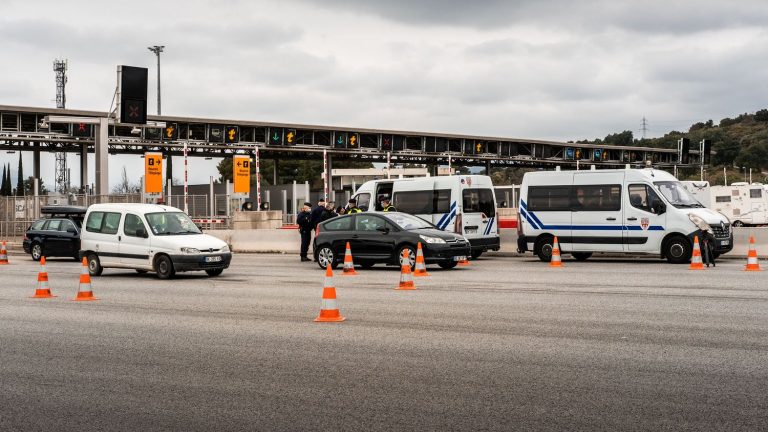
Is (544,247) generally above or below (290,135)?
below

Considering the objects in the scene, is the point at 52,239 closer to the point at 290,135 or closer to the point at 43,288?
the point at 43,288

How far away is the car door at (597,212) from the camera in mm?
23344

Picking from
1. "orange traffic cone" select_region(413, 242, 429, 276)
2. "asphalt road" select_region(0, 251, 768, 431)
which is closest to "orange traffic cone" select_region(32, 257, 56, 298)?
"asphalt road" select_region(0, 251, 768, 431)

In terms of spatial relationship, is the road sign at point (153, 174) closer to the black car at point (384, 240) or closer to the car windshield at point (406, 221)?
the black car at point (384, 240)

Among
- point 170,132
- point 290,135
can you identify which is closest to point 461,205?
point 170,132

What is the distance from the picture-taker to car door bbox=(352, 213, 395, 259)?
840 inches

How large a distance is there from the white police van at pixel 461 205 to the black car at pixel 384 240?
3565 mm

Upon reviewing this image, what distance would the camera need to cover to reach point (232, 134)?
5622cm

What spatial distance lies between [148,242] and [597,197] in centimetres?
1118

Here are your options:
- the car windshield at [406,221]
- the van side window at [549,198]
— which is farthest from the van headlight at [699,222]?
the car windshield at [406,221]

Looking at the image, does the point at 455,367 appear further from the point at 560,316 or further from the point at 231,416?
the point at 560,316

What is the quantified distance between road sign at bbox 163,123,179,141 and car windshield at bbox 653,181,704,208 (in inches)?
1445

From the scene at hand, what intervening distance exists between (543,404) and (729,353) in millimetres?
2992

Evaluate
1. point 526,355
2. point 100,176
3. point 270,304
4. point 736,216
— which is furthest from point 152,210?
point 736,216
